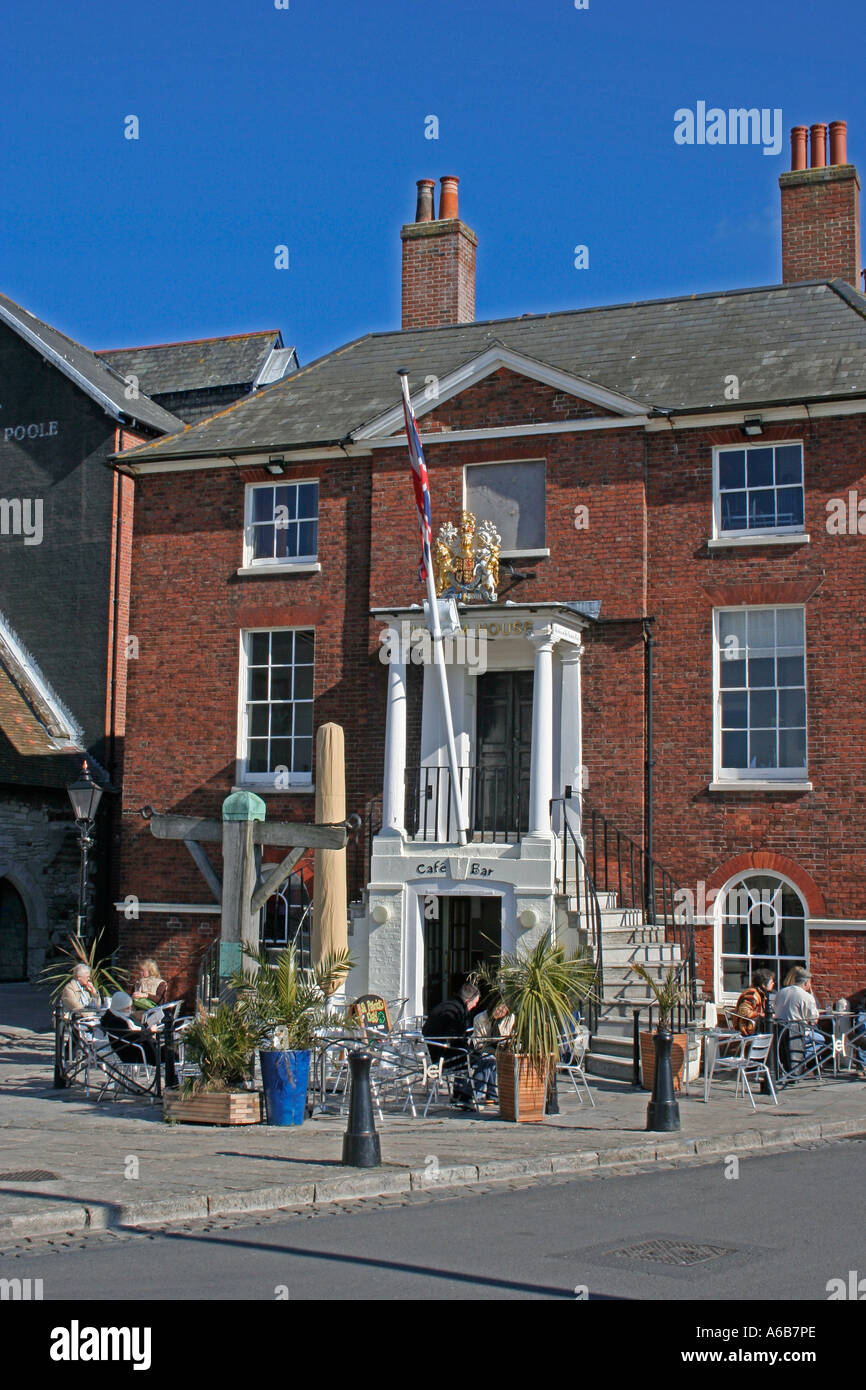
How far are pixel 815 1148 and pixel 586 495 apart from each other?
10.1 metres

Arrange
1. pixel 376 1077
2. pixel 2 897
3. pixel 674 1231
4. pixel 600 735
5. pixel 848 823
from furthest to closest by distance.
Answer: pixel 2 897 < pixel 600 735 < pixel 848 823 < pixel 376 1077 < pixel 674 1231

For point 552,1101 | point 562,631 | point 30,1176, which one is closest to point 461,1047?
point 552,1101

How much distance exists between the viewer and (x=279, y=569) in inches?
854

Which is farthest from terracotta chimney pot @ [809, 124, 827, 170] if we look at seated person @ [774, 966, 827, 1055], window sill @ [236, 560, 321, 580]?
seated person @ [774, 966, 827, 1055]

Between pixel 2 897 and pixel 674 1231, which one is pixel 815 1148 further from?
pixel 2 897

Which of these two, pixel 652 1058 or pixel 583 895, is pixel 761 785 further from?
pixel 652 1058

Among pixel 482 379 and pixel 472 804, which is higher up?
pixel 482 379

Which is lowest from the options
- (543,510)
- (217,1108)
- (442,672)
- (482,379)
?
(217,1108)

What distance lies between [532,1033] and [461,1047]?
1158 millimetres

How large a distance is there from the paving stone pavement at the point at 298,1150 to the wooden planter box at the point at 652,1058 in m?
0.23

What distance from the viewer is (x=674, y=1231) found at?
8.62 m

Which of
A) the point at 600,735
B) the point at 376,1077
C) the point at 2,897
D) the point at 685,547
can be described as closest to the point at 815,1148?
the point at 376,1077

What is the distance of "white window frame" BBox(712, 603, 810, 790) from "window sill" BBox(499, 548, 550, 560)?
243 centimetres

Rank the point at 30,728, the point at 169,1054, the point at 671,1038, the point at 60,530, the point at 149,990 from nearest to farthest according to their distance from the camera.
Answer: the point at 169,1054, the point at 671,1038, the point at 149,990, the point at 30,728, the point at 60,530
